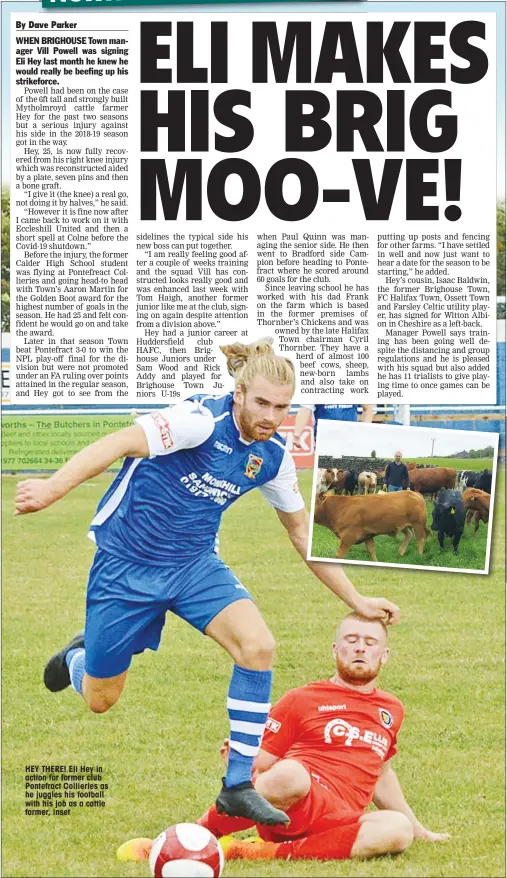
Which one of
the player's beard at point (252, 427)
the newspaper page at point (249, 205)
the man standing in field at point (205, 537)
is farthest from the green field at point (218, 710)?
the player's beard at point (252, 427)

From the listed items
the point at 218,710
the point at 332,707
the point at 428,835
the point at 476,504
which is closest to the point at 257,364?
the point at 476,504

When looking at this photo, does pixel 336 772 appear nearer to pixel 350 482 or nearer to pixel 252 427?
pixel 350 482

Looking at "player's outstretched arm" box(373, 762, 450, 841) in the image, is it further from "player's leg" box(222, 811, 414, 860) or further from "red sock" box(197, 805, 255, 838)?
"red sock" box(197, 805, 255, 838)

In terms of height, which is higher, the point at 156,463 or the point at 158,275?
the point at 158,275

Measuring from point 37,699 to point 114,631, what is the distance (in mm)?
2276

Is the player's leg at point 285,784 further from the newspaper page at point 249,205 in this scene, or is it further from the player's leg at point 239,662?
the newspaper page at point 249,205

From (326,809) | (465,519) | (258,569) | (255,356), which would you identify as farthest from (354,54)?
(258,569)

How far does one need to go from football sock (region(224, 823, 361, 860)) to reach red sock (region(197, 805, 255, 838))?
0.35 ft

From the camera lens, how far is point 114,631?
20.6 ft

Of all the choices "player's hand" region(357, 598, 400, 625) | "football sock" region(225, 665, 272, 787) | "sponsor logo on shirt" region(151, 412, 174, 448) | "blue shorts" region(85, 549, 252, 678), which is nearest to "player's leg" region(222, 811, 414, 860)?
"football sock" region(225, 665, 272, 787)

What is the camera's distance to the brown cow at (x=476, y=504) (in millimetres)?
6641

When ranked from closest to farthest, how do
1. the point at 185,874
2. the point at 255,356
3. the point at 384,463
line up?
the point at 185,874 < the point at 255,356 < the point at 384,463

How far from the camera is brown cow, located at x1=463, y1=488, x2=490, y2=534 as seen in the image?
664cm

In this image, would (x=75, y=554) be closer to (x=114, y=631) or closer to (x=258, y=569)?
(x=258, y=569)
